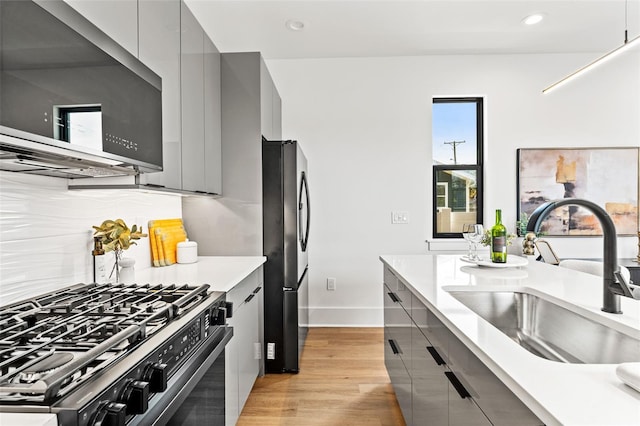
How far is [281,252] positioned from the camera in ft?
8.61

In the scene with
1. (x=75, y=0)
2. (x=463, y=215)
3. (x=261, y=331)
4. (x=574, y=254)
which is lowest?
(x=261, y=331)

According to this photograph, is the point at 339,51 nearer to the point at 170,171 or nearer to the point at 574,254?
the point at 170,171

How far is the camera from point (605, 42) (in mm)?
3508

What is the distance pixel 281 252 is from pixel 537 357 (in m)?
1.96

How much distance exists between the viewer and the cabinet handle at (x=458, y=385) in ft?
3.45

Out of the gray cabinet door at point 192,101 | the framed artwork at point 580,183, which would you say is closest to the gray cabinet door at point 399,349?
the gray cabinet door at point 192,101

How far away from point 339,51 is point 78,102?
119 inches

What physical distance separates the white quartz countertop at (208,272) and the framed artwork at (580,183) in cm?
295

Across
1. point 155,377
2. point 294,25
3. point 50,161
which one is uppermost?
point 294,25

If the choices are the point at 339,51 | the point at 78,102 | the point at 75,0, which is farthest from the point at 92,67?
the point at 339,51

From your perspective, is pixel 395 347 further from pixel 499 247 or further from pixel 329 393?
pixel 499 247

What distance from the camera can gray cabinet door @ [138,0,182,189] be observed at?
1.65 m

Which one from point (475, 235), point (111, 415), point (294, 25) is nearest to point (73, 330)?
point (111, 415)

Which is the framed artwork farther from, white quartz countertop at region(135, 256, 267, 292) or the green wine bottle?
white quartz countertop at region(135, 256, 267, 292)
